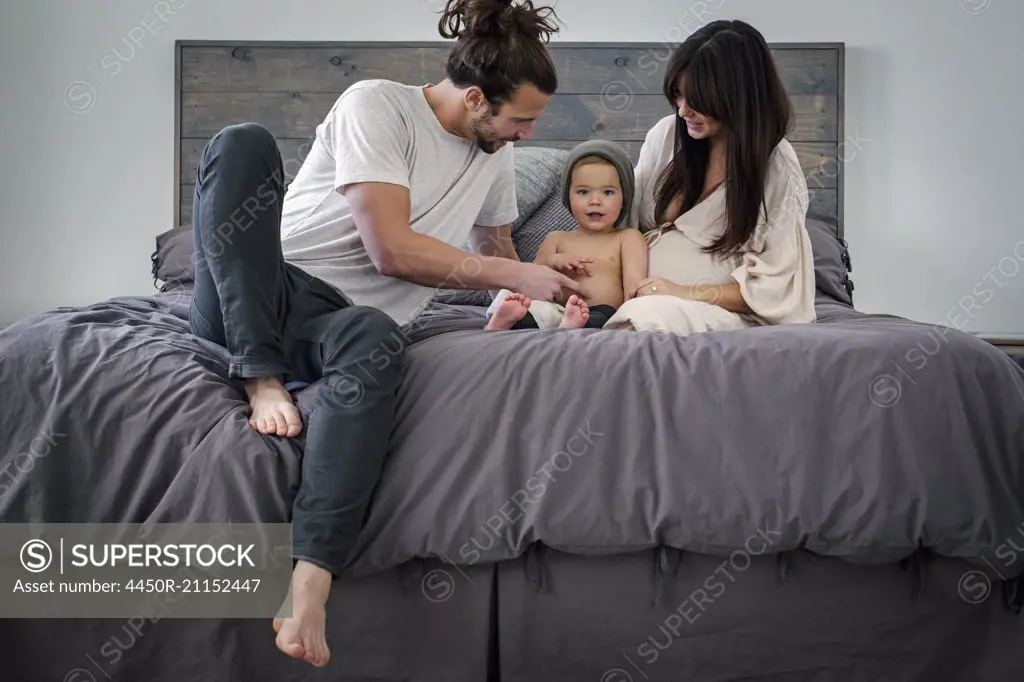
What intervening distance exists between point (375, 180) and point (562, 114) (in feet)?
5.33

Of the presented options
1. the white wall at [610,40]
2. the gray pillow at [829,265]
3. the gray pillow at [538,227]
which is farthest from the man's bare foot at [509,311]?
the white wall at [610,40]

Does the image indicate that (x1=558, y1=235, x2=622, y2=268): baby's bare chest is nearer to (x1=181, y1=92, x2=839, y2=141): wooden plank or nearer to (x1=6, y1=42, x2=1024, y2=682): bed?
(x1=6, y1=42, x2=1024, y2=682): bed

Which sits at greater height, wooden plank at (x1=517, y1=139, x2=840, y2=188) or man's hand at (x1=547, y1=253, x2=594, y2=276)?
wooden plank at (x1=517, y1=139, x2=840, y2=188)

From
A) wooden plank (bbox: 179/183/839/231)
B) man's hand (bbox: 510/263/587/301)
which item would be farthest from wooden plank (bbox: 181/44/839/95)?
man's hand (bbox: 510/263/587/301)

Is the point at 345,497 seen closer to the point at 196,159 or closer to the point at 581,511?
the point at 581,511

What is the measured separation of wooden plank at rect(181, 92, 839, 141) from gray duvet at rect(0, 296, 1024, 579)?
181 centimetres

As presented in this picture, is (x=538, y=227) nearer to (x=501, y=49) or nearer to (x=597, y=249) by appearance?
(x=597, y=249)

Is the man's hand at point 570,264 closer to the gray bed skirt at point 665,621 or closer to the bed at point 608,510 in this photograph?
the bed at point 608,510

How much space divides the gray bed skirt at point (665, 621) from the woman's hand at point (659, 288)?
0.58 m

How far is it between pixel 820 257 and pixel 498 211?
38.6 inches

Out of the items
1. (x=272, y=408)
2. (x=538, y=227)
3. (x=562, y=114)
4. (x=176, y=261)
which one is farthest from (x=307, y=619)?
(x=562, y=114)

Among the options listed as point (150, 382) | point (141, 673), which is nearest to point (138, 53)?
point (150, 382)

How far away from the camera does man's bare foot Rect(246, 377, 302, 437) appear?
117cm

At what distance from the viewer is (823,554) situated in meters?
1.15
